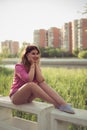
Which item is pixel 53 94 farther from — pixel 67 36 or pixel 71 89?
pixel 67 36

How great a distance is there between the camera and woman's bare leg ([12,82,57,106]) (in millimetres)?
2340

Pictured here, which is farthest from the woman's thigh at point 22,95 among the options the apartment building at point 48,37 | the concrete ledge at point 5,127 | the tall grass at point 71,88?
the apartment building at point 48,37

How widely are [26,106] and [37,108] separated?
6.0 inches

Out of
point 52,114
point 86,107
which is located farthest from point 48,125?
point 86,107

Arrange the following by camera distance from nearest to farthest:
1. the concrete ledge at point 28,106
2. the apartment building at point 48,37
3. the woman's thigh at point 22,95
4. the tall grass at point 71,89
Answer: the concrete ledge at point 28,106 → the woman's thigh at point 22,95 → the tall grass at point 71,89 → the apartment building at point 48,37

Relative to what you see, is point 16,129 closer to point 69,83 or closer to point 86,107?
point 86,107

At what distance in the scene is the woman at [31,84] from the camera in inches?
92.0

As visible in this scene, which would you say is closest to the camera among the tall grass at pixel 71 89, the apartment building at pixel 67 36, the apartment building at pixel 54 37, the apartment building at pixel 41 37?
the tall grass at pixel 71 89

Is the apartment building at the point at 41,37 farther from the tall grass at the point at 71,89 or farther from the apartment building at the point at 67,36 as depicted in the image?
the tall grass at the point at 71,89

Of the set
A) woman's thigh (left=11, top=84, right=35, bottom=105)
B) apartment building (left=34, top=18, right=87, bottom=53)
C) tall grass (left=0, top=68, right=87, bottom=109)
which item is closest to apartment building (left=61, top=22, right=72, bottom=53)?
apartment building (left=34, top=18, right=87, bottom=53)

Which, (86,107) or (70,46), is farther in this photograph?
(70,46)

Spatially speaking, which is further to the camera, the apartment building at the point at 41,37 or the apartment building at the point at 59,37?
the apartment building at the point at 41,37

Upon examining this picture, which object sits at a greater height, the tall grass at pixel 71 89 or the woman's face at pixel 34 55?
the woman's face at pixel 34 55

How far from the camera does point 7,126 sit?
257 centimetres
